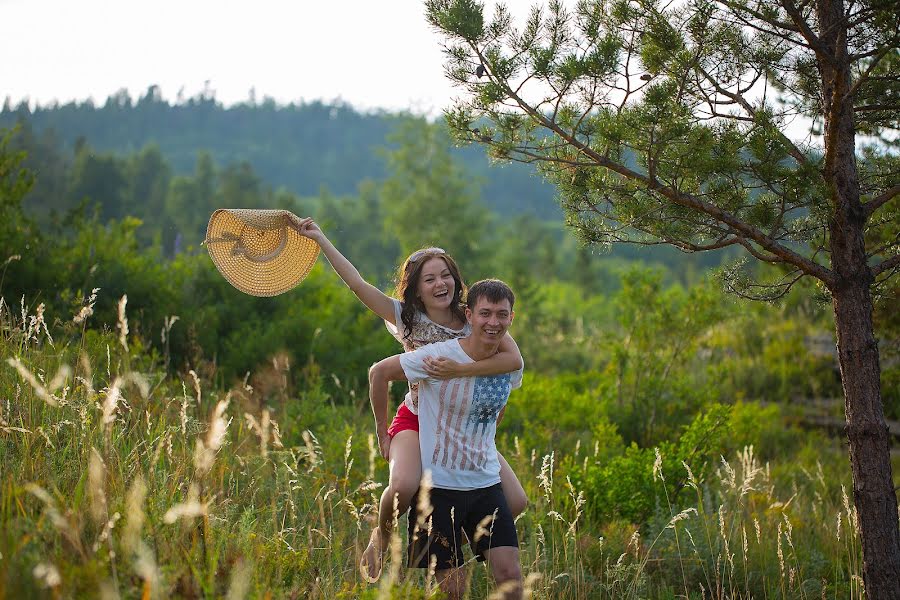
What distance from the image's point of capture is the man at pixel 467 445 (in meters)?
3.65

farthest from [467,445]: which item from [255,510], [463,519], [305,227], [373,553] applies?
[305,227]

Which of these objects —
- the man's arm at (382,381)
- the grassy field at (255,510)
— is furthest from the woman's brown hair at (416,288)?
the grassy field at (255,510)

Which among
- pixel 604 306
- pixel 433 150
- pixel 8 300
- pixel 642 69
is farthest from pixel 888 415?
pixel 433 150

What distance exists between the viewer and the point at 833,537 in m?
5.72

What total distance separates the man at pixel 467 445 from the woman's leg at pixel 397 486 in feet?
0.24

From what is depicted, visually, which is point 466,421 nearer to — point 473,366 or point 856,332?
point 473,366

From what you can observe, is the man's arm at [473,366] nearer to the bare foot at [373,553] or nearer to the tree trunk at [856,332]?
the bare foot at [373,553]

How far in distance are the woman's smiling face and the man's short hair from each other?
0.29 m

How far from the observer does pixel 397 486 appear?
368 cm

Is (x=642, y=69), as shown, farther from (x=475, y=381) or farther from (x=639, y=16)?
(x=475, y=381)

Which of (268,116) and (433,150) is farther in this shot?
(268,116)

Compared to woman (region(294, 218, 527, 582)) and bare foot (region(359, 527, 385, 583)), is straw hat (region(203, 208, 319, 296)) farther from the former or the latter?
bare foot (region(359, 527, 385, 583))

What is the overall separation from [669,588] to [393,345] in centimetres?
511

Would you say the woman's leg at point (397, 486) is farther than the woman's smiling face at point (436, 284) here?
No
